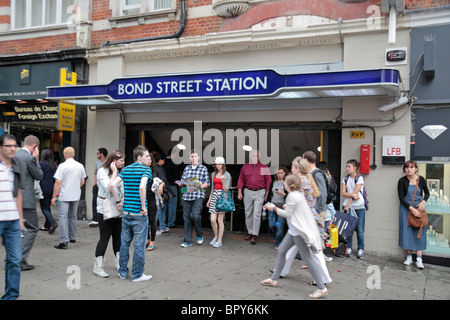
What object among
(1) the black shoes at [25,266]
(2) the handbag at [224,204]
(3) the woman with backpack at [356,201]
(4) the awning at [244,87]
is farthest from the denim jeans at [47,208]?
(3) the woman with backpack at [356,201]

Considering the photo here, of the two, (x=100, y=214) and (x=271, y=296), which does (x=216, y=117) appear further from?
(x=271, y=296)

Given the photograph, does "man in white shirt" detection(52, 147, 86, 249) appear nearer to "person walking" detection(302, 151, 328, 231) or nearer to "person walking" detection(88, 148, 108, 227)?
"person walking" detection(88, 148, 108, 227)

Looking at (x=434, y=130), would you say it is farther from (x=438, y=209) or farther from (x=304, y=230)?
(x=304, y=230)

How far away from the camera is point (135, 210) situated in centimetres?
509

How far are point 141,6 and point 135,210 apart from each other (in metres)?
6.51

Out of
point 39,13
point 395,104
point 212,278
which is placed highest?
point 39,13

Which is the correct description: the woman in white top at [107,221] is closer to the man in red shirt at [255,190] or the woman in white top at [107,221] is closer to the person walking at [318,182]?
the person walking at [318,182]

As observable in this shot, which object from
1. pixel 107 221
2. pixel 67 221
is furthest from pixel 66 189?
pixel 107 221

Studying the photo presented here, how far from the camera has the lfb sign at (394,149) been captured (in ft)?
23.4

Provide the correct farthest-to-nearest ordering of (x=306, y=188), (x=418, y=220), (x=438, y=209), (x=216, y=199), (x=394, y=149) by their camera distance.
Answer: (x=216, y=199)
(x=394, y=149)
(x=438, y=209)
(x=418, y=220)
(x=306, y=188)

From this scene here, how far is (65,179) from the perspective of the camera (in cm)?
726

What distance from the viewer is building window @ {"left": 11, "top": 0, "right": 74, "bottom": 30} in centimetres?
1095

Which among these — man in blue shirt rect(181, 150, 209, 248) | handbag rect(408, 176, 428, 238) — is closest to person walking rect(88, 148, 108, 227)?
man in blue shirt rect(181, 150, 209, 248)
